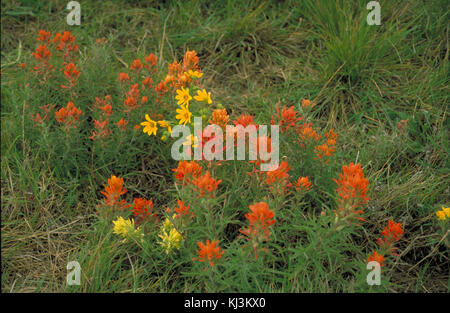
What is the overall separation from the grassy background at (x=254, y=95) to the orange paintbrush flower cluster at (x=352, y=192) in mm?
492

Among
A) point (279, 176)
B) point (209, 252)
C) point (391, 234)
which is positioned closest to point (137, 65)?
point (279, 176)

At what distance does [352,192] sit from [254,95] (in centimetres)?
171

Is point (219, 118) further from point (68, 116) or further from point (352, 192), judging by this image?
point (68, 116)

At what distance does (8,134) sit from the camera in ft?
10.0

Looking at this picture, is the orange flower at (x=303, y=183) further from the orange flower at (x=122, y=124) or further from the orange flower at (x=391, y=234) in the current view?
the orange flower at (x=122, y=124)

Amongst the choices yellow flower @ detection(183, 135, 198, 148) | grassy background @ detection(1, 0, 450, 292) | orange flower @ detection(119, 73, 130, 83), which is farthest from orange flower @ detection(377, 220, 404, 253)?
orange flower @ detection(119, 73, 130, 83)

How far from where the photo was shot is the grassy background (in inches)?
106

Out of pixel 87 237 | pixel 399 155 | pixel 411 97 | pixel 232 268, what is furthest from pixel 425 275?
pixel 87 237

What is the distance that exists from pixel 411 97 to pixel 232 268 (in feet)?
7.02

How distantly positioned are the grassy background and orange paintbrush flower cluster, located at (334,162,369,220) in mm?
492

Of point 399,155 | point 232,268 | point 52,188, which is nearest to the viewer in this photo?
point 232,268

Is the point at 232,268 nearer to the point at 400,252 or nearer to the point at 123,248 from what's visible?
the point at 123,248

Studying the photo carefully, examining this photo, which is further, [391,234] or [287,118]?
[287,118]

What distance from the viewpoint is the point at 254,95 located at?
11.7 ft
